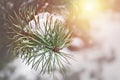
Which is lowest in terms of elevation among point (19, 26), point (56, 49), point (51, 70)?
point (51, 70)

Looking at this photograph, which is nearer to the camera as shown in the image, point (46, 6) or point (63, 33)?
point (63, 33)

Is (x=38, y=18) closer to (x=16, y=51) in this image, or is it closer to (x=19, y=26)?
(x=19, y=26)

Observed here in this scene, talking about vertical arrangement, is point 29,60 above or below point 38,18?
below

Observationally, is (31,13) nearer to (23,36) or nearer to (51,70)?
(23,36)

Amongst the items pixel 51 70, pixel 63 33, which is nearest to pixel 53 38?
pixel 63 33

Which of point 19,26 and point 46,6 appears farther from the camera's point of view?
point 46,6

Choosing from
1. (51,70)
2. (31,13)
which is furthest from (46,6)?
(51,70)

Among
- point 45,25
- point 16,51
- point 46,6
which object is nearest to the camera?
point 45,25

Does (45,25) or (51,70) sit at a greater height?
(45,25)

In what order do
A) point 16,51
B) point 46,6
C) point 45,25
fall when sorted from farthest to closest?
point 46,6
point 16,51
point 45,25
